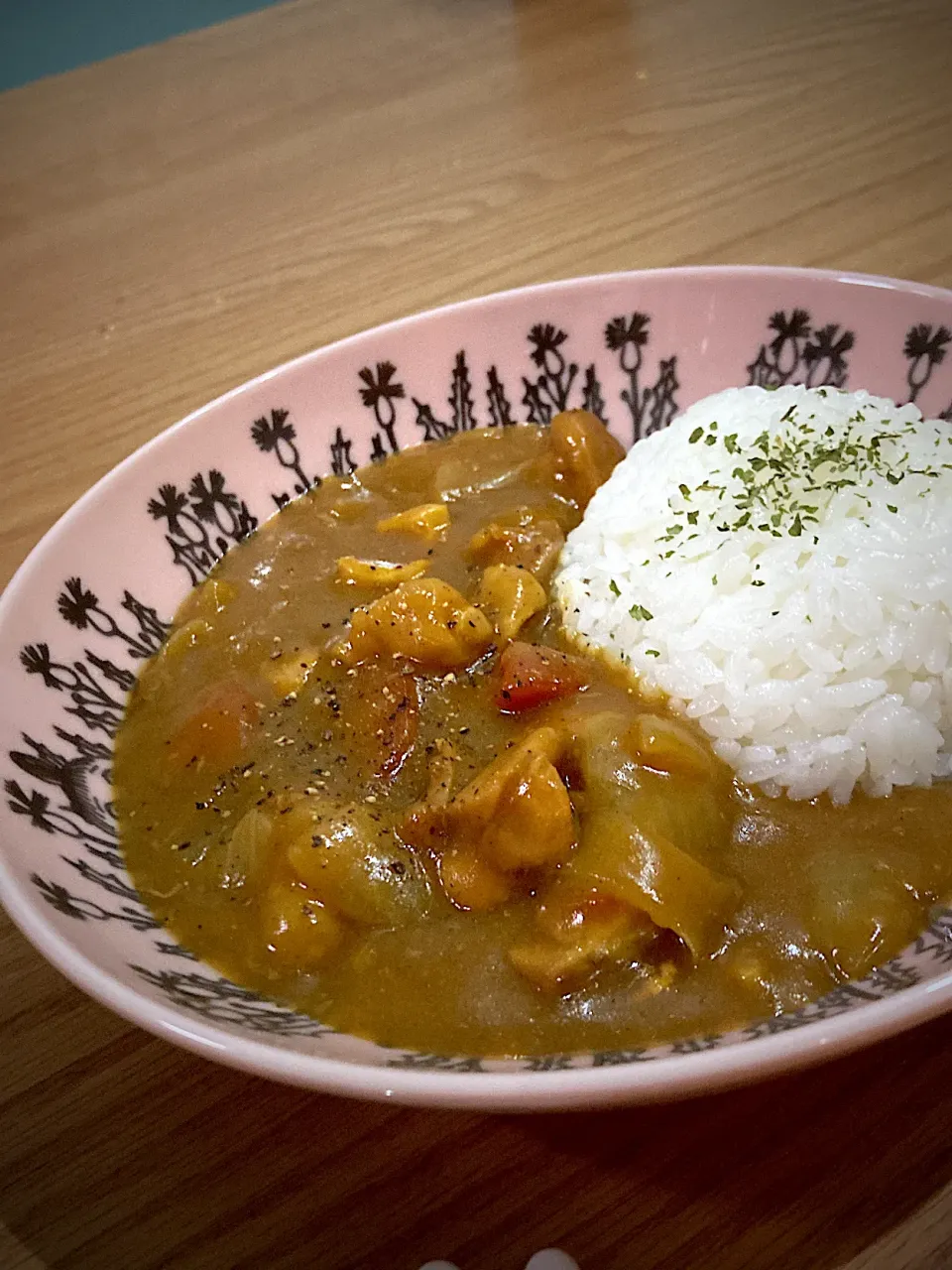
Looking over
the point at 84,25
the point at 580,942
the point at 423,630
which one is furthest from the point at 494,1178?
the point at 84,25

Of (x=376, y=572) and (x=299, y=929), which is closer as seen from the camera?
(x=299, y=929)

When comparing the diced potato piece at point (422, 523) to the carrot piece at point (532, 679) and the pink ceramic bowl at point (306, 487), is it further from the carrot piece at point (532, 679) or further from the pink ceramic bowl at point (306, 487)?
the carrot piece at point (532, 679)

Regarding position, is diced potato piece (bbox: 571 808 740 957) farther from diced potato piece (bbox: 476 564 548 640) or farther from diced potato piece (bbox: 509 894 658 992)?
diced potato piece (bbox: 476 564 548 640)

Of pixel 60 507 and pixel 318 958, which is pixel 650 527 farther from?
pixel 60 507

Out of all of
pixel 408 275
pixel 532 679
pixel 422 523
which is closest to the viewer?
pixel 532 679

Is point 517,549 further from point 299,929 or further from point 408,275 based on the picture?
point 408,275

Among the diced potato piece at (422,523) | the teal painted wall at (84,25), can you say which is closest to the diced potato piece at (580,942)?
the diced potato piece at (422,523)

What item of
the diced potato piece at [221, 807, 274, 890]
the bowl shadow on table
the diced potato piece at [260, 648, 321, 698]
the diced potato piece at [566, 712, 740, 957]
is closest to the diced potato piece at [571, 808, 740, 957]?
the diced potato piece at [566, 712, 740, 957]
